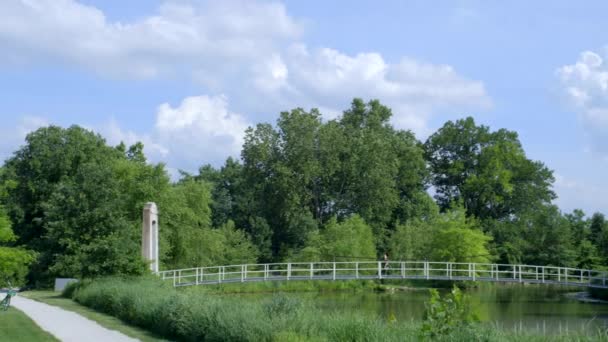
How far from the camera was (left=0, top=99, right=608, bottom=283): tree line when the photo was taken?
47594 millimetres

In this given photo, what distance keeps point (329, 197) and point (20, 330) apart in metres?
46.3

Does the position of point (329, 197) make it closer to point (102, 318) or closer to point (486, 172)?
point (486, 172)

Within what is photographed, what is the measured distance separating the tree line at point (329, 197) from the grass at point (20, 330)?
51.9 ft

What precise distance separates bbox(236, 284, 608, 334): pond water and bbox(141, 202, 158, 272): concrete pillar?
20.3ft

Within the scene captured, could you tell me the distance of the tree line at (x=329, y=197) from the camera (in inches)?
1874

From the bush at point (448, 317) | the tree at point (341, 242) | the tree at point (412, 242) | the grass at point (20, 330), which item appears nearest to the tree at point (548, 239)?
the tree at point (412, 242)

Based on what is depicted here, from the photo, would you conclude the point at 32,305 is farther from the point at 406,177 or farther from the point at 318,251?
the point at 406,177

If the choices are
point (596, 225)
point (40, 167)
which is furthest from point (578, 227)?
point (40, 167)

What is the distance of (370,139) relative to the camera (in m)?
63.9

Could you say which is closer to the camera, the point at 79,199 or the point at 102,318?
the point at 102,318

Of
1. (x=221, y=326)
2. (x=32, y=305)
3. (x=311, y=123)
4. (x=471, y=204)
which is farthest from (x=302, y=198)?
(x=221, y=326)

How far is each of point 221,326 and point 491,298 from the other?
110 ft

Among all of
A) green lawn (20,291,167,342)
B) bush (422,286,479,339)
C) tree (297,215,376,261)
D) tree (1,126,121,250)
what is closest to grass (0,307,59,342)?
green lawn (20,291,167,342)

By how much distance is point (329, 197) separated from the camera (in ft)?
208
